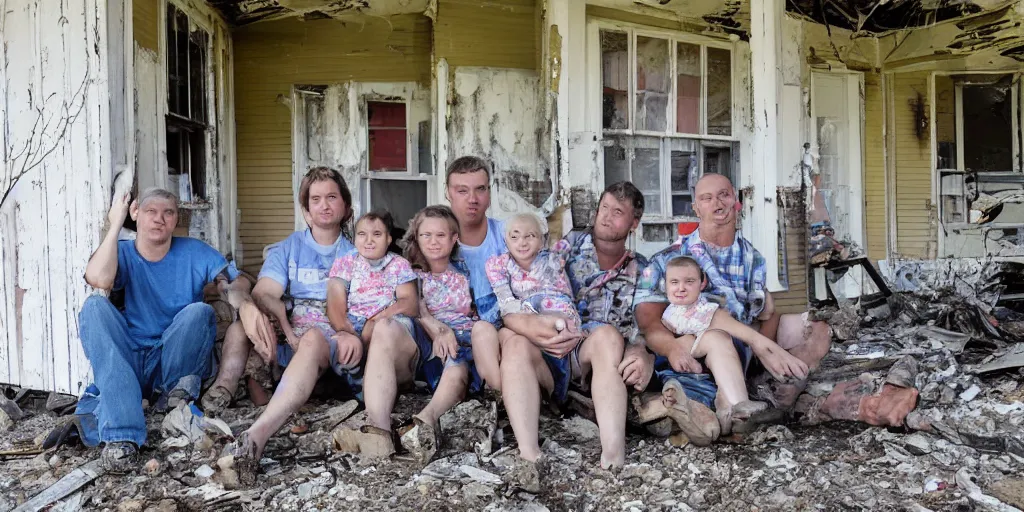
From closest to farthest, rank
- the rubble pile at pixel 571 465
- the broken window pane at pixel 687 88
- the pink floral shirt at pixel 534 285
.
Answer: the rubble pile at pixel 571 465, the pink floral shirt at pixel 534 285, the broken window pane at pixel 687 88

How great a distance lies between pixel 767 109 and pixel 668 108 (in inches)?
42.2

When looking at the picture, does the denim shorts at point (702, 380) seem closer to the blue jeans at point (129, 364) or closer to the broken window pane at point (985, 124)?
the blue jeans at point (129, 364)

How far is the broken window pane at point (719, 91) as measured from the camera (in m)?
6.18

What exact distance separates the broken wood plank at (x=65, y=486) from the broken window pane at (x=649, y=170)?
426cm

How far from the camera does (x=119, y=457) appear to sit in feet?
9.87

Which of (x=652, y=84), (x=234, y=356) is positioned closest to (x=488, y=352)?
(x=234, y=356)

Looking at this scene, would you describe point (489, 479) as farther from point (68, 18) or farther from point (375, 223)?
point (68, 18)

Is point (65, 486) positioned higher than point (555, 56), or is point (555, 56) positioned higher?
point (555, 56)

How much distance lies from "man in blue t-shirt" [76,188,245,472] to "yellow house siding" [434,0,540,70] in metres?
2.81

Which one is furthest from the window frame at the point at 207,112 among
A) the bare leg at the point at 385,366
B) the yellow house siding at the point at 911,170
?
the yellow house siding at the point at 911,170

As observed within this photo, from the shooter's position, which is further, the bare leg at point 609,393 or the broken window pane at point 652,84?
the broken window pane at point 652,84

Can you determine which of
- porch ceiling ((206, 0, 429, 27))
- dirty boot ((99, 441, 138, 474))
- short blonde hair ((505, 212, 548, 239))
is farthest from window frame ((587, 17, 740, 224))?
dirty boot ((99, 441, 138, 474))

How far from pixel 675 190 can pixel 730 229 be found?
2515mm

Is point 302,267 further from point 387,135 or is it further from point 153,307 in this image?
point 387,135
